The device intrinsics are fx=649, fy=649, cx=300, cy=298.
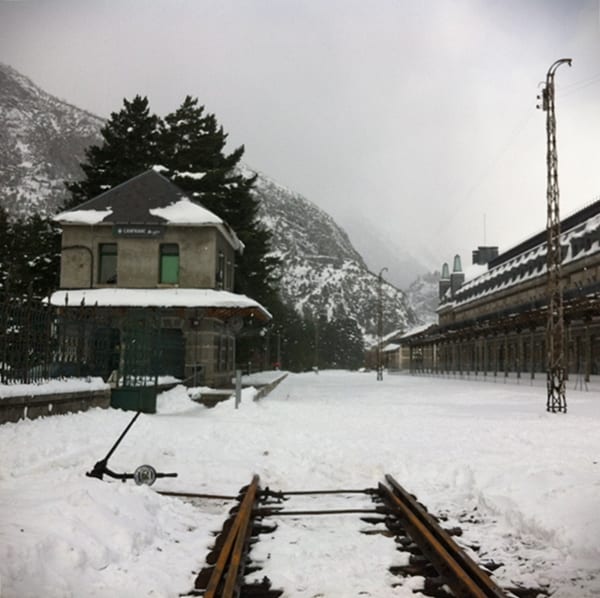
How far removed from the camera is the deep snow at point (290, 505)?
15.4 ft

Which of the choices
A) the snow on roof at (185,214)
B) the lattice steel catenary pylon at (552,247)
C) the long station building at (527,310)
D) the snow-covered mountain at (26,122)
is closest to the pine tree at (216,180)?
the snow on roof at (185,214)

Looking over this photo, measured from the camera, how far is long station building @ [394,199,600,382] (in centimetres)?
3912

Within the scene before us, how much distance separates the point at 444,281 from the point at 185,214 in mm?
97160

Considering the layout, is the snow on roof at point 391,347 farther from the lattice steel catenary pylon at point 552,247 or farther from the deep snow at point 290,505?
the deep snow at point 290,505

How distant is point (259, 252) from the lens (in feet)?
143

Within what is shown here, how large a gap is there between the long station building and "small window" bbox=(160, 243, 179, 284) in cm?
1886

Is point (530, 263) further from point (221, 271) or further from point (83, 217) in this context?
point (83, 217)

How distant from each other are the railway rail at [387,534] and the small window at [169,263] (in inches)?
790

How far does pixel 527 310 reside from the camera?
44.0 metres

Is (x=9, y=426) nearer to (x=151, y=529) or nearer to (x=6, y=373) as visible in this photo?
(x=6, y=373)

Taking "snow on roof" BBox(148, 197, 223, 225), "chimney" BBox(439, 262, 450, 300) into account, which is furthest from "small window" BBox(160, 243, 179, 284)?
"chimney" BBox(439, 262, 450, 300)

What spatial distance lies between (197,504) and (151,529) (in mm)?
1790

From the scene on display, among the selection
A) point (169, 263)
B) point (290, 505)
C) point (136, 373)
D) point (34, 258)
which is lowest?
point (290, 505)

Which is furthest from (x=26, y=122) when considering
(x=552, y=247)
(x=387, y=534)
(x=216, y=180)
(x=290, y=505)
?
(x=216, y=180)
